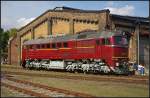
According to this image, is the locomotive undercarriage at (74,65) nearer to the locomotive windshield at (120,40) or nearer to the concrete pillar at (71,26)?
the locomotive windshield at (120,40)

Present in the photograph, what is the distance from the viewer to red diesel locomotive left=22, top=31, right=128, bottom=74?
97.6 ft

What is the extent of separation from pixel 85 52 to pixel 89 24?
38.5 feet

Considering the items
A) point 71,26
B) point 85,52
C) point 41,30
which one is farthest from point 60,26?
point 85,52

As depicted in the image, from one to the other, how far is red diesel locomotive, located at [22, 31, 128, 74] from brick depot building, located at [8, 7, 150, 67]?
317cm

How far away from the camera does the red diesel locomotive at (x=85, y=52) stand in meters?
29.7

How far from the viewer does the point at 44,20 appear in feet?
178

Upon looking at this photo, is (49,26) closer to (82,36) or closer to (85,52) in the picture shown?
(82,36)

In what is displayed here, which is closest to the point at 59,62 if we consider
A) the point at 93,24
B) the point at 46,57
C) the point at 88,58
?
the point at 46,57

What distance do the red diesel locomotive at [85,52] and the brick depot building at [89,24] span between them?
10.4 ft

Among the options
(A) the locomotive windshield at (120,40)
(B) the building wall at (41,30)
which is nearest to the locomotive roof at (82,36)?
(A) the locomotive windshield at (120,40)

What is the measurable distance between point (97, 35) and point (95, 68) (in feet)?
9.55

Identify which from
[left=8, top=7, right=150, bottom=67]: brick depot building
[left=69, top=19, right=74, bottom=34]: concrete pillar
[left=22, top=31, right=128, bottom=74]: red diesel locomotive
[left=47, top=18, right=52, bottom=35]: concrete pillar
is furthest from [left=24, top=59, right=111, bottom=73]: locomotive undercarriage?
[left=47, top=18, right=52, bottom=35]: concrete pillar

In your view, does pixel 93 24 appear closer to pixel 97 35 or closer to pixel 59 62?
pixel 59 62

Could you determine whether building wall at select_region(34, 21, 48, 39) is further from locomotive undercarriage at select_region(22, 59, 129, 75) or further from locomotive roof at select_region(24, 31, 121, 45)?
locomotive roof at select_region(24, 31, 121, 45)
